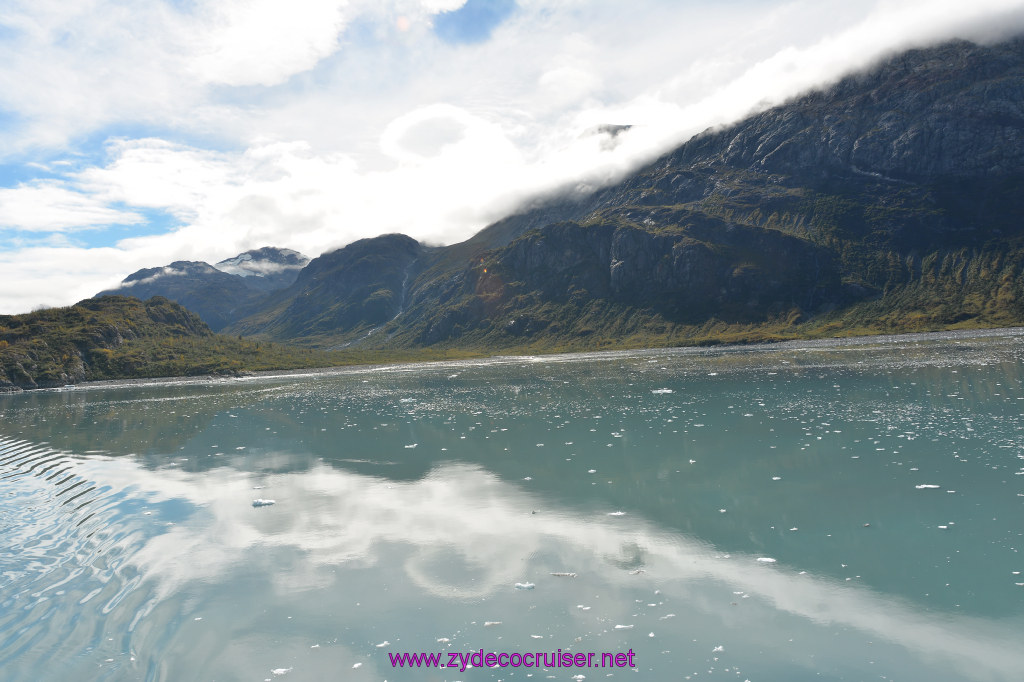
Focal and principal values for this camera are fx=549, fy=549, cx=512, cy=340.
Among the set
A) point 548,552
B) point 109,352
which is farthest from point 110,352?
point 548,552

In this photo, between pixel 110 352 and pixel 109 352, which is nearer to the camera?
pixel 109 352

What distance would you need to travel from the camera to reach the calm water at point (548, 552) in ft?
41.9

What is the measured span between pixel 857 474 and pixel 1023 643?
44.6 feet

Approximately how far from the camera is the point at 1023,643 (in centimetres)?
1170

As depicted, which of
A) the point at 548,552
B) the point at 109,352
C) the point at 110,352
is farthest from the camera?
the point at 110,352

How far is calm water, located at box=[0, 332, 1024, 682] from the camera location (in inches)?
503

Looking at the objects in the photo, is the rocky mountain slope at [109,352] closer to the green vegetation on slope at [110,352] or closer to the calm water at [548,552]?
the green vegetation on slope at [110,352]

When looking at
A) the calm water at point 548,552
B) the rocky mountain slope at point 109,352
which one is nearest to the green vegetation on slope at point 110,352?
the rocky mountain slope at point 109,352

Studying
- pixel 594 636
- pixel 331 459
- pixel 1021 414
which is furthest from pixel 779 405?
pixel 594 636

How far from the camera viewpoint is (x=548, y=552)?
60.1 feet

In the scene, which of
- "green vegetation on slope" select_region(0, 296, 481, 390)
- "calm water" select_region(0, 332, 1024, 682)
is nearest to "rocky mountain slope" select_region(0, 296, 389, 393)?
"green vegetation on slope" select_region(0, 296, 481, 390)

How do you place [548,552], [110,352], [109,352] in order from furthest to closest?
1. [110,352]
2. [109,352]
3. [548,552]

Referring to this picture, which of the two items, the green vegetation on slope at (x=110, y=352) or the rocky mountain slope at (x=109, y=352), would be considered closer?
the rocky mountain slope at (x=109, y=352)

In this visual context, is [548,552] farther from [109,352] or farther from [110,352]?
[110,352]
